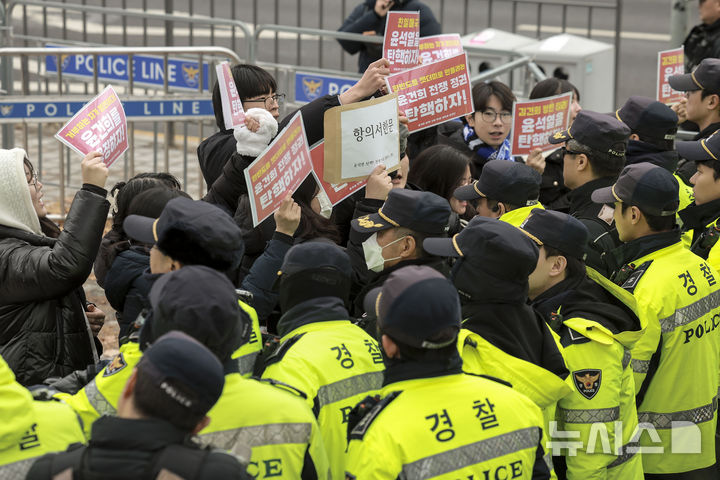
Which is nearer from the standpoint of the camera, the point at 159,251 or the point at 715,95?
the point at 159,251

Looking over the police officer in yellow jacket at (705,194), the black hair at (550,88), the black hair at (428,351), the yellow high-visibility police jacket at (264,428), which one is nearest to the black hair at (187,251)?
the yellow high-visibility police jacket at (264,428)

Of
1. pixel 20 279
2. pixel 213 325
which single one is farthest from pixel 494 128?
pixel 213 325

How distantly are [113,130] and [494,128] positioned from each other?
112 inches

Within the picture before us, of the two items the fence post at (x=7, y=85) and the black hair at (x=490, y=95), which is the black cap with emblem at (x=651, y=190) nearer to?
the black hair at (x=490, y=95)

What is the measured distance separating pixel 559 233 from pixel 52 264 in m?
2.05

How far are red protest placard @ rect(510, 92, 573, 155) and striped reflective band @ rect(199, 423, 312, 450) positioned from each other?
3.98m

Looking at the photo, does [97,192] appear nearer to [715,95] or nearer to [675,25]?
[715,95]

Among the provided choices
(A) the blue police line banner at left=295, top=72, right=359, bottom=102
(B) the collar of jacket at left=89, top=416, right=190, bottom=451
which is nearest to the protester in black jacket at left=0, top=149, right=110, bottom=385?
(B) the collar of jacket at left=89, top=416, right=190, bottom=451

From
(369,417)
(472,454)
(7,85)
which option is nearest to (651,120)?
(472,454)

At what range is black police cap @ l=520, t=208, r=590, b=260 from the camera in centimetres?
397

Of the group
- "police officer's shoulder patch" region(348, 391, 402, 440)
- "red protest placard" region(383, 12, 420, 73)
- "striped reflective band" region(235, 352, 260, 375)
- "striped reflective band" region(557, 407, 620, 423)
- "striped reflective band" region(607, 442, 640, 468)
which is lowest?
"striped reflective band" region(607, 442, 640, 468)

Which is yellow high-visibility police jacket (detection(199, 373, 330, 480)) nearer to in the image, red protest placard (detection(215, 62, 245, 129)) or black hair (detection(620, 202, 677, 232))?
black hair (detection(620, 202, 677, 232))

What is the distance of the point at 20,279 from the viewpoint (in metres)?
4.00

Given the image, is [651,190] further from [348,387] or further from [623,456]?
[348,387]
